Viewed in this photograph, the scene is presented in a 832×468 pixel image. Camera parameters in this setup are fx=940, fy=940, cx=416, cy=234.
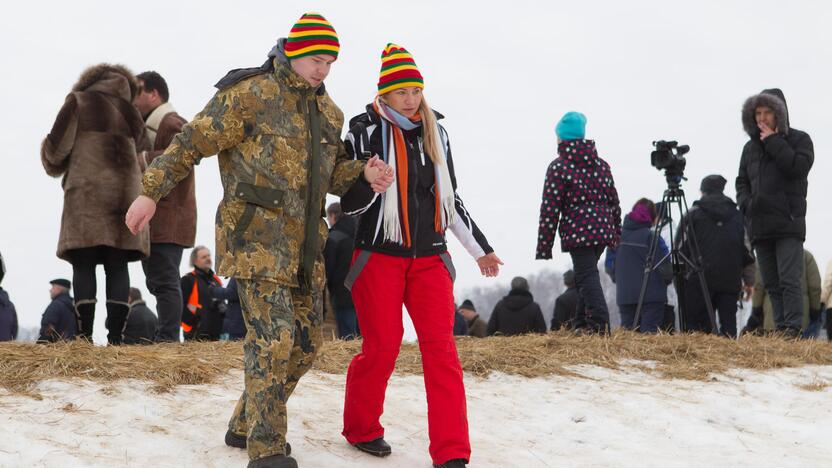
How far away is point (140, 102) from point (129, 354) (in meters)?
2.92

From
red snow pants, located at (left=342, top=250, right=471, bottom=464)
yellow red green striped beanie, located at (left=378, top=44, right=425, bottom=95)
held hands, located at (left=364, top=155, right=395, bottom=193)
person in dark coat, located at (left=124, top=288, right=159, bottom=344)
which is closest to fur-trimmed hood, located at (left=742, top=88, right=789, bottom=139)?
yellow red green striped beanie, located at (left=378, top=44, right=425, bottom=95)

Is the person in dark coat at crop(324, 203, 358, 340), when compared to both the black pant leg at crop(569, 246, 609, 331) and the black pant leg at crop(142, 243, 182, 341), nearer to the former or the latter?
the black pant leg at crop(142, 243, 182, 341)

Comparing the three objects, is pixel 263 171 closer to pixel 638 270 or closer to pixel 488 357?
pixel 488 357

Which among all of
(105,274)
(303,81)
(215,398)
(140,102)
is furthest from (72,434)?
(140,102)

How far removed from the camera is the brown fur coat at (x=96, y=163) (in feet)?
23.9

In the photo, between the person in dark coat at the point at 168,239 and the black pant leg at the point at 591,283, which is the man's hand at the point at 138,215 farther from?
the black pant leg at the point at 591,283

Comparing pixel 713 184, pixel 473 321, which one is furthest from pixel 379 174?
pixel 473 321

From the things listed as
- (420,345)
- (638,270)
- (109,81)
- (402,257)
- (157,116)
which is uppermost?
(109,81)

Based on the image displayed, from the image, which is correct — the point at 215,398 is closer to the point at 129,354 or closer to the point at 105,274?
the point at 129,354

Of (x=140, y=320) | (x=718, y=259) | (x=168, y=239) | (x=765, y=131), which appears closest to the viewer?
(x=168, y=239)

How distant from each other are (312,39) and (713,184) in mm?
6883

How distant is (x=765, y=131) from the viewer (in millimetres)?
9133

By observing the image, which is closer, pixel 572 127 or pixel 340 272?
pixel 572 127

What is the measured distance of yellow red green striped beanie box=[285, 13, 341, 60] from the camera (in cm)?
455
